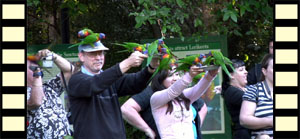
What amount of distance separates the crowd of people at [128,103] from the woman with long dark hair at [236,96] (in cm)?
1

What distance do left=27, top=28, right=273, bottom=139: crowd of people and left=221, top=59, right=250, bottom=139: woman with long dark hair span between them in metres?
0.01

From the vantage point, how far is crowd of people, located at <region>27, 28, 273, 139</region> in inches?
192

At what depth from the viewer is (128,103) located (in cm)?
649

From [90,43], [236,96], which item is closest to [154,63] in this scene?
[90,43]

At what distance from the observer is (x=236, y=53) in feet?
36.7

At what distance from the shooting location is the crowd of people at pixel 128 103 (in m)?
4.88

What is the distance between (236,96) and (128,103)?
1207mm

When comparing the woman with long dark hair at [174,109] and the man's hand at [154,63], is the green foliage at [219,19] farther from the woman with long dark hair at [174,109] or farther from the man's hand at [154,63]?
the man's hand at [154,63]

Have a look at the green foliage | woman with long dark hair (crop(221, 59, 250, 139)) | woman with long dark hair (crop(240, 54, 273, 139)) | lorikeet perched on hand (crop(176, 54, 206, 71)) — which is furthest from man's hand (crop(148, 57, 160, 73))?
the green foliage

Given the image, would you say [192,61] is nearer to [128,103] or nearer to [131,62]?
[131,62]

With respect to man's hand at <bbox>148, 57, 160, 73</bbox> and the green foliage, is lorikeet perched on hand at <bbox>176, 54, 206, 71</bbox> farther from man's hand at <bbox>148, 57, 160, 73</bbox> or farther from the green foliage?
the green foliage

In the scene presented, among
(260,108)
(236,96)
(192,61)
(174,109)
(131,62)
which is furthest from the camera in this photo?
(236,96)

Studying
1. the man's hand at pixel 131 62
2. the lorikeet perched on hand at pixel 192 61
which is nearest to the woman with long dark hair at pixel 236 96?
the lorikeet perched on hand at pixel 192 61

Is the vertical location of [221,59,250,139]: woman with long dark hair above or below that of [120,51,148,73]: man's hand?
below
